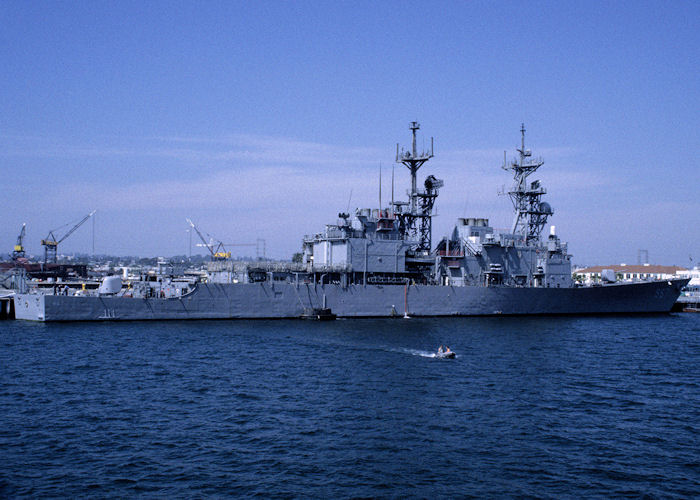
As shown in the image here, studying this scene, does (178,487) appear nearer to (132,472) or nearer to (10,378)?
(132,472)

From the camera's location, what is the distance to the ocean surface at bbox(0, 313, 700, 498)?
17.1 metres

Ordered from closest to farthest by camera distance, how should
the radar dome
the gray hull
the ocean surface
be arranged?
the ocean surface → the gray hull → the radar dome

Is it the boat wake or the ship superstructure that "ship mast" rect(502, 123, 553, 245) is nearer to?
the ship superstructure

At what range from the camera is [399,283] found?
185 feet

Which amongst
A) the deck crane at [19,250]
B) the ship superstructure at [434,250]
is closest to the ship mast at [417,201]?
the ship superstructure at [434,250]

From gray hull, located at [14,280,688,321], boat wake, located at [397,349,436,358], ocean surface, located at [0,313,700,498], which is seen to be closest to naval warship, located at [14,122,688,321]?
gray hull, located at [14,280,688,321]

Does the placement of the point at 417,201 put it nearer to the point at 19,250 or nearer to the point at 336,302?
the point at 336,302

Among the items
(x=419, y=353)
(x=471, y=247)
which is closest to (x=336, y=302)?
(x=471, y=247)

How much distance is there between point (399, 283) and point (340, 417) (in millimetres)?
33962

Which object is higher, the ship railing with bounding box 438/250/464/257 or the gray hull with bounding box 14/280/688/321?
the ship railing with bounding box 438/250/464/257

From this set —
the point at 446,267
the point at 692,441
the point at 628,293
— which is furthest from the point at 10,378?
the point at 628,293

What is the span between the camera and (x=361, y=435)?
21047 mm

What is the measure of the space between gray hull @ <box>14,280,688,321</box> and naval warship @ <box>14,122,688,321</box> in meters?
0.09

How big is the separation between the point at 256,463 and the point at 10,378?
16.7 m
